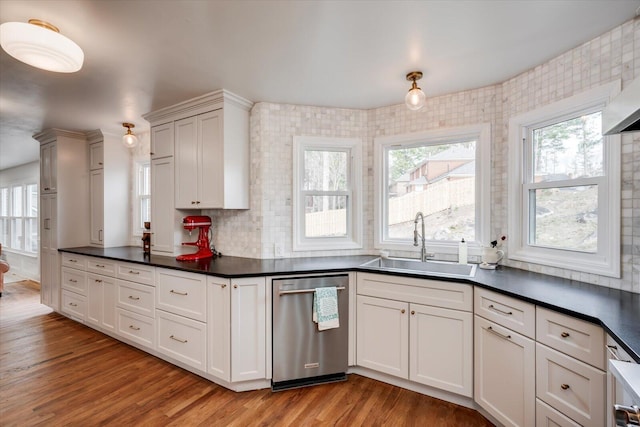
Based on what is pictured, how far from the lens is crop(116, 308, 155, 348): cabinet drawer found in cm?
263

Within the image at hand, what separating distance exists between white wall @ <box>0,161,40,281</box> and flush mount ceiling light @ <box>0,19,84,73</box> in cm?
589

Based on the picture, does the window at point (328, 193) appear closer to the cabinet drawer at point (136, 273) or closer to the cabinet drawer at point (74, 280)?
the cabinet drawer at point (136, 273)

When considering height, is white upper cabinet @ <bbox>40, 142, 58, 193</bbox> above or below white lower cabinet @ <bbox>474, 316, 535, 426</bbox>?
above

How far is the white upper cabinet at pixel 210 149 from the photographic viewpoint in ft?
8.68

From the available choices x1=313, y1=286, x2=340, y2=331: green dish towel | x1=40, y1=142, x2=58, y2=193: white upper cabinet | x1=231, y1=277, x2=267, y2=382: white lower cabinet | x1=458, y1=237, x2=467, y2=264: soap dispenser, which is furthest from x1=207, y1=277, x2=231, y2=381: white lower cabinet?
x1=40, y1=142, x2=58, y2=193: white upper cabinet

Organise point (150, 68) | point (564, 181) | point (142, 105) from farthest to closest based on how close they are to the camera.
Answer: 1. point (142, 105)
2. point (150, 68)
3. point (564, 181)

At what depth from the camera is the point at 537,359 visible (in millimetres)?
1507

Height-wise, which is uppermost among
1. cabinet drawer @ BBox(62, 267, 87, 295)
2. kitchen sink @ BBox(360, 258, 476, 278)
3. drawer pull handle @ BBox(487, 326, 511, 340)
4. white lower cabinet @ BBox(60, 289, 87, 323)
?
kitchen sink @ BBox(360, 258, 476, 278)

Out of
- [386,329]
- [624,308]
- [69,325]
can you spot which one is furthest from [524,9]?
[69,325]

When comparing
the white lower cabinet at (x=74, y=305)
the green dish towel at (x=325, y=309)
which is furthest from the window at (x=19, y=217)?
the green dish towel at (x=325, y=309)

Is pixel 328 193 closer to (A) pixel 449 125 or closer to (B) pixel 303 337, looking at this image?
(A) pixel 449 125

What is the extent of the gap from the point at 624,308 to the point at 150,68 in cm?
314

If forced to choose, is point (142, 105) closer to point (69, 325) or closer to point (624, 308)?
point (69, 325)

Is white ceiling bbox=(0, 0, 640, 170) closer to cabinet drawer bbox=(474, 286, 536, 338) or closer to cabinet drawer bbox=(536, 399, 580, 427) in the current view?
cabinet drawer bbox=(474, 286, 536, 338)
